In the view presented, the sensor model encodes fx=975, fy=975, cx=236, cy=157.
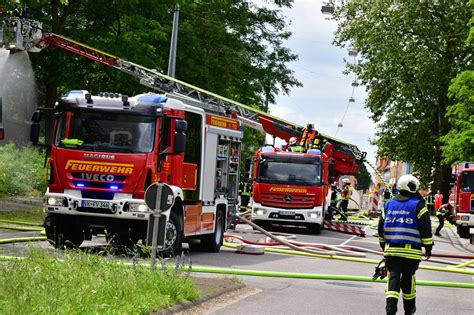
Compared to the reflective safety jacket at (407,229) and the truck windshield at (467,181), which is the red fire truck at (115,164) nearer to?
the reflective safety jacket at (407,229)

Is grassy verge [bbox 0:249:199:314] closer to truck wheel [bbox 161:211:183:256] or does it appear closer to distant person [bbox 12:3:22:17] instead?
truck wheel [bbox 161:211:183:256]

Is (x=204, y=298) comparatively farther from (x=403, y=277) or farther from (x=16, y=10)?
(x=16, y=10)

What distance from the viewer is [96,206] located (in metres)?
16.0

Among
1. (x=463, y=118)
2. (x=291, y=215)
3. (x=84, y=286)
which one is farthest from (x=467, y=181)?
(x=84, y=286)

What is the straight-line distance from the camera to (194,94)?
3125 cm

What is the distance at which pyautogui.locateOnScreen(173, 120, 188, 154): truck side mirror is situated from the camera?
1599cm

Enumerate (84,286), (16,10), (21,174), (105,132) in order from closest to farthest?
(84,286) → (105,132) → (16,10) → (21,174)

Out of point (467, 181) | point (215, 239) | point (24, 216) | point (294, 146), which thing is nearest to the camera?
point (215, 239)

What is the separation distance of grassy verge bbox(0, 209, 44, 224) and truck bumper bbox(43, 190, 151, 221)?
7.10 metres

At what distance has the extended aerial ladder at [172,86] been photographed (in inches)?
1203

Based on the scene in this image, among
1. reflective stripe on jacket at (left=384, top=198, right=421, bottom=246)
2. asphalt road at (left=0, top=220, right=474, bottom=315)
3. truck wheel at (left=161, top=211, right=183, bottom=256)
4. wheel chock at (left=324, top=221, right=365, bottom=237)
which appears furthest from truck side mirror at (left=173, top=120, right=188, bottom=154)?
wheel chock at (left=324, top=221, right=365, bottom=237)

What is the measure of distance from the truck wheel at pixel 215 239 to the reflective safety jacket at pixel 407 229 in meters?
8.91

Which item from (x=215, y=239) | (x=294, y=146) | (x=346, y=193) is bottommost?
(x=215, y=239)

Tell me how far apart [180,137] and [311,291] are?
3921 millimetres
